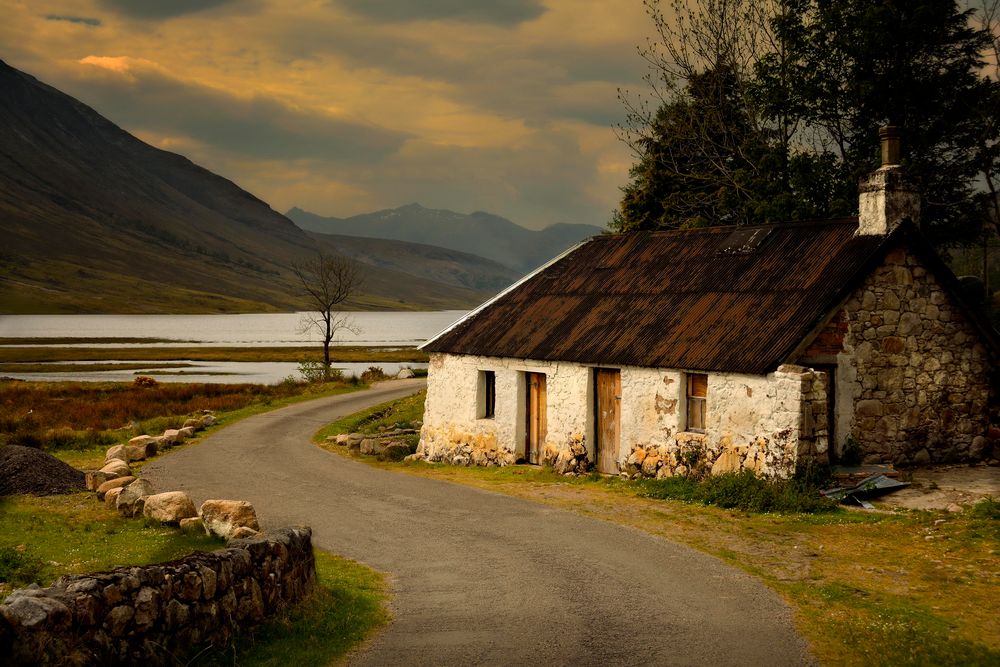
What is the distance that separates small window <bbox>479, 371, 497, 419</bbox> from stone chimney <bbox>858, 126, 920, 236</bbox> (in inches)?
439

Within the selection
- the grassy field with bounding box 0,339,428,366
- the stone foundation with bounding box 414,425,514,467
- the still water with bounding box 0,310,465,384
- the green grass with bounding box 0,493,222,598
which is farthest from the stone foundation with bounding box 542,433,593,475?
the grassy field with bounding box 0,339,428,366

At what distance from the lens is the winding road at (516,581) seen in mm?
9625

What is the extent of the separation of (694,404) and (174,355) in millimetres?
82130

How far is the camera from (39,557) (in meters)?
13.2

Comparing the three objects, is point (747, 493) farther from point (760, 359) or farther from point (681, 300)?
point (681, 300)

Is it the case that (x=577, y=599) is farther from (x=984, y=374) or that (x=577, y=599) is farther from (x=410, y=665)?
(x=984, y=374)

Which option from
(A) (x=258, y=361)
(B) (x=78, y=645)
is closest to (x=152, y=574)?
(B) (x=78, y=645)

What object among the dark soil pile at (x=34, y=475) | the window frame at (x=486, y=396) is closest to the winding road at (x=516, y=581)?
the dark soil pile at (x=34, y=475)

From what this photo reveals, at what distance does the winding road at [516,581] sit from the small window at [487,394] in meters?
3.90

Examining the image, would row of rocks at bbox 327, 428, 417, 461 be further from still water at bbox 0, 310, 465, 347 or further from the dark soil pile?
still water at bbox 0, 310, 465, 347

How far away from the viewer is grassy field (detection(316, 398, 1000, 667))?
9852mm

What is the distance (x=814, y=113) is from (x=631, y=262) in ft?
48.3

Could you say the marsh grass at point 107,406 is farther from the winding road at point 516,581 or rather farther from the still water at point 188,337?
the still water at point 188,337

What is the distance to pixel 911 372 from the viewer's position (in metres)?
20.2
